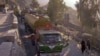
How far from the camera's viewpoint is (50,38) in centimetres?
1683

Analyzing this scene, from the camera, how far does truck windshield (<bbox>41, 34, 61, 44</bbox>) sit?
16516 millimetres

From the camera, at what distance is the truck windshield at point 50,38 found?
54.2 ft

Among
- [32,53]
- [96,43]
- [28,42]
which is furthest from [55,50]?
[96,43]

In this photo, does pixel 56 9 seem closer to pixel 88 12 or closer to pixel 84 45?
pixel 88 12

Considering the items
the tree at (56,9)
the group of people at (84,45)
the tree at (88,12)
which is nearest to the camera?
the group of people at (84,45)

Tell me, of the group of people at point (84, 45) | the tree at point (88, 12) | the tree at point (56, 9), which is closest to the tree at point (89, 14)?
the tree at point (88, 12)

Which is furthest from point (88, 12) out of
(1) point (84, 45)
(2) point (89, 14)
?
(1) point (84, 45)

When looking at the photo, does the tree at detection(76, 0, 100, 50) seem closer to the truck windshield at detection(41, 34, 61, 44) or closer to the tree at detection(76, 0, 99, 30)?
the tree at detection(76, 0, 99, 30)

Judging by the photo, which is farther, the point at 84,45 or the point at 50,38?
the point at 84,45

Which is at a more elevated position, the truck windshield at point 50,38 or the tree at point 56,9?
the tree at point 56,9

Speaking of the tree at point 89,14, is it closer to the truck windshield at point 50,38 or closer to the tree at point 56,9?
the tree at point 56,9

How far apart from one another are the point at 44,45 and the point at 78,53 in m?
4.30

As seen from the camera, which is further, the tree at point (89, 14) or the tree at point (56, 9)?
the tree at point (56, 9)

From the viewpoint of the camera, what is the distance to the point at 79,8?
4425cm
